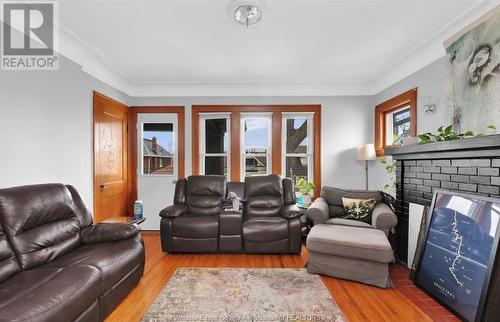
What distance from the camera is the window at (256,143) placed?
4.43 metres

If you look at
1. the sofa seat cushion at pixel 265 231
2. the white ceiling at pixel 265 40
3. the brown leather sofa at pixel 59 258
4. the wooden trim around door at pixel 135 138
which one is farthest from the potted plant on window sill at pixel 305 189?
the brown leather sofa at pixel 59 258

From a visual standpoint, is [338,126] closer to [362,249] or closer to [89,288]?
[362,249]

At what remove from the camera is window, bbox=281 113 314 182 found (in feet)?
14.5

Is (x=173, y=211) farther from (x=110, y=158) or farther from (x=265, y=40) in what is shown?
(x=265, y=40)

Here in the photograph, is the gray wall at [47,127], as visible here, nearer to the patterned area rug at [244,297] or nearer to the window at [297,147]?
the patterned area rug at [244,297]

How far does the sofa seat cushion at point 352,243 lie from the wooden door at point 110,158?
2963 millimetres

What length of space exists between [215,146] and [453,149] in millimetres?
3437

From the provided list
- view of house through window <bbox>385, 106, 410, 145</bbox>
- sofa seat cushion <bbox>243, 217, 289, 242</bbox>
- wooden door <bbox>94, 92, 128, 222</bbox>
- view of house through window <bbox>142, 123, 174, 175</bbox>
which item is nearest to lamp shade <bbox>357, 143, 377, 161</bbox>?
view of house through window <bbox>385, 106, 410, 145</bbox>

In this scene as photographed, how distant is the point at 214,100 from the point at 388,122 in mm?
3033

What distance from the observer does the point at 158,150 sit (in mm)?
4426

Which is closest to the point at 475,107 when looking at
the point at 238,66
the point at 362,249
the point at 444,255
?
the point at 444,255

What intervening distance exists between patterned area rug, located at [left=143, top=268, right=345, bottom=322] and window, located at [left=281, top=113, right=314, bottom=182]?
6.76 feet

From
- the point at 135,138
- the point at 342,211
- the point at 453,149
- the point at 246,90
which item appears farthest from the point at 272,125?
the point at 453,149

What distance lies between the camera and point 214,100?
4.33 metres
